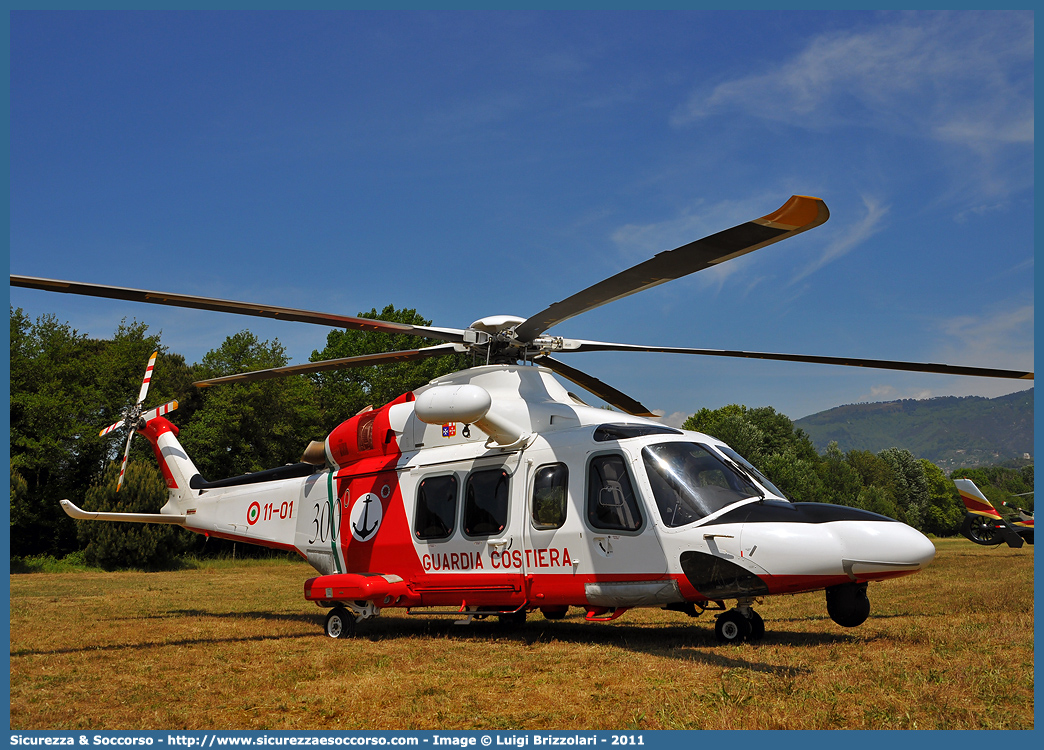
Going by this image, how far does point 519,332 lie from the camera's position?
31.8 ft

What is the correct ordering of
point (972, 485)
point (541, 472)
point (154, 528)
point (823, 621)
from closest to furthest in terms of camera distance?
point (541, 472) → point (823, 621) → point (972, 485) → point (154, 528)

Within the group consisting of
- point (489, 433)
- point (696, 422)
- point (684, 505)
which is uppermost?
point (696, 422)

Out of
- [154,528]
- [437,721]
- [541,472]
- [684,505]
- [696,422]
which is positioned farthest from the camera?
[696,422]

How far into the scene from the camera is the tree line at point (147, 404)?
92.4 ft

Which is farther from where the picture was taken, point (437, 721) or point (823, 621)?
point (823, 621)

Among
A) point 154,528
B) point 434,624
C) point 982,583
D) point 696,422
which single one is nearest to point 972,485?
point 982,583

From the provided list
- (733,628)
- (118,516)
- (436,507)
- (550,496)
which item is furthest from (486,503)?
(118,516)

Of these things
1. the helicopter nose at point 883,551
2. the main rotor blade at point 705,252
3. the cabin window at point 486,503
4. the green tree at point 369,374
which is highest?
the green tree at point 369,374

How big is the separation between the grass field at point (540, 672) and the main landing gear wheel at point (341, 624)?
0.27 meters

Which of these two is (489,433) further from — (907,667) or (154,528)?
(154,528)

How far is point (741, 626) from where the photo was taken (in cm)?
830

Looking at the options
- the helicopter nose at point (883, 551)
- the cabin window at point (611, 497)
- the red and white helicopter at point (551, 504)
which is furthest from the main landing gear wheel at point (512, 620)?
the helicopter nose at point (883, 551)

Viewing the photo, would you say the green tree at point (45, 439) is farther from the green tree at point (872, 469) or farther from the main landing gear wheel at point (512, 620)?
the green tree at point (872, 469)

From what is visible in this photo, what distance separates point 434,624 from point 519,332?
4939 millimetres
